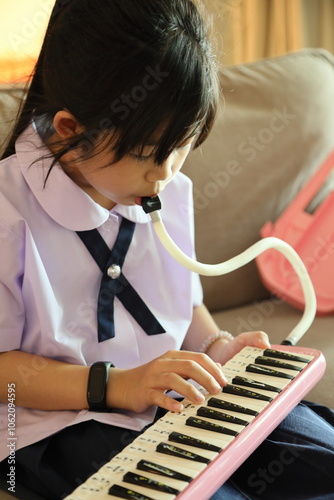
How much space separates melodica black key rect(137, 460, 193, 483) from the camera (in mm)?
693

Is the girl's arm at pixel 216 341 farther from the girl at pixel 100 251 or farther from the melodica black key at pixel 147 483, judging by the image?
the melodica black key at pixel 147 483

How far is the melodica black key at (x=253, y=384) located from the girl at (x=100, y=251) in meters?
0.03

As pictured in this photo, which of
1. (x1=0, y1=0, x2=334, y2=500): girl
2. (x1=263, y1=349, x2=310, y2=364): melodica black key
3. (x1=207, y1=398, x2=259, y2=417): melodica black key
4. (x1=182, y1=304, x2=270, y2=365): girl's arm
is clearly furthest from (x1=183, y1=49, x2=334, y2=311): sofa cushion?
(x1=207, y1=398, x2=259, y2=417): melodica black key

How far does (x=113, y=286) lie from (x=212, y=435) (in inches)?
12.5

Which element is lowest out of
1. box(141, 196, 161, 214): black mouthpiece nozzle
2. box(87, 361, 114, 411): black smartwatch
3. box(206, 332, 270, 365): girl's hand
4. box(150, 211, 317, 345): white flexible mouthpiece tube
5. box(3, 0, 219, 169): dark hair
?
box(87, 361, 114, 411): black smartwatch

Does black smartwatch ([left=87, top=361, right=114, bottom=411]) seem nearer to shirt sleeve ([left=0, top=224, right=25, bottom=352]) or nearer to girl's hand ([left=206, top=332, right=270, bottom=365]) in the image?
shirt sleeve ([left=0, top=224, right=25, bottom=352])

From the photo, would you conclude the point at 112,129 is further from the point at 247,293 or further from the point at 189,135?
the point at 247,293

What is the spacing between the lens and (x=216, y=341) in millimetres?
1137

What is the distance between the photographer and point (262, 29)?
2.39 metres

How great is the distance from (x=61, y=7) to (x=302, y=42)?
1555 mm

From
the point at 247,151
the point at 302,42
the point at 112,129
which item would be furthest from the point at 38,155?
the point at 302,42

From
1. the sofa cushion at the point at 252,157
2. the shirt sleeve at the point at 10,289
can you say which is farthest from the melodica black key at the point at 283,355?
the sofa cushion at the point at 252,157

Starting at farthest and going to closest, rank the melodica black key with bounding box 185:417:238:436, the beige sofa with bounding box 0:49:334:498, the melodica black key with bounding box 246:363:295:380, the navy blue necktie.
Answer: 1. the beige sofa with bounding box 0:49:334:498
2. the navy blue necktie
3. the melodica black key with bounding box 246:363:295:380
4. the melodica black key with bounding box 185:417:238:436

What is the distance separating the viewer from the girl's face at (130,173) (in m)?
0.86
